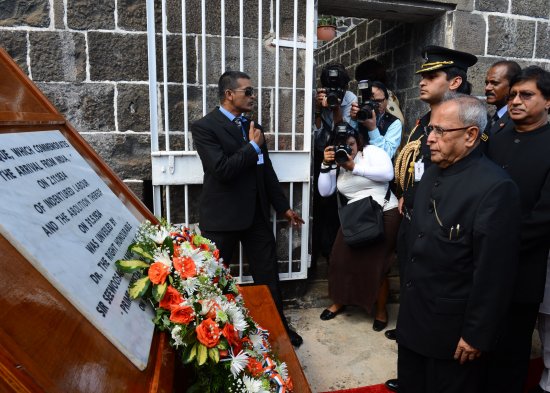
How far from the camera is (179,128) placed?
3.19m

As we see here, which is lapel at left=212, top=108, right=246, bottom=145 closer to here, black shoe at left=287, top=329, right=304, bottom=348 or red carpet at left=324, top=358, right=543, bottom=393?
black shoe at left=287, top=329, right=304, bottom=348

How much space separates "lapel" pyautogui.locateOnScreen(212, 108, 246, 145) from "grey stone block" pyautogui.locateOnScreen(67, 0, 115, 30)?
0.99m

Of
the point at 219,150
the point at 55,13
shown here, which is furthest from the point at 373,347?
the point at 55,13

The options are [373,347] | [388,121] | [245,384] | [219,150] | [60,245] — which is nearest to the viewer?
[60,245]

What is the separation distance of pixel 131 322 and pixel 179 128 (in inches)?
93.5

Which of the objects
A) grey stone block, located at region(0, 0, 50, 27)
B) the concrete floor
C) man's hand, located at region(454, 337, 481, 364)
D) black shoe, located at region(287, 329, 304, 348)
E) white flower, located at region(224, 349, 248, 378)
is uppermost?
grey stone block, located at region(0, 0, 50, 27)

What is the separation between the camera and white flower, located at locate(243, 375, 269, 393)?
1127 mm

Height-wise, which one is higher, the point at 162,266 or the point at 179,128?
the point at 179,128

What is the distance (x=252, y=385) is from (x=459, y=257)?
1.02 metres

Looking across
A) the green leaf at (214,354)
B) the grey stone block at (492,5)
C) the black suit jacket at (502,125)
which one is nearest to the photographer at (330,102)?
the black suit jacket at (502,125)

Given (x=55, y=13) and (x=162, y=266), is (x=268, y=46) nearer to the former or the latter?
(x=55, y=13)

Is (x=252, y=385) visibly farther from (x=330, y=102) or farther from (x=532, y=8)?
(x=532, y=8)

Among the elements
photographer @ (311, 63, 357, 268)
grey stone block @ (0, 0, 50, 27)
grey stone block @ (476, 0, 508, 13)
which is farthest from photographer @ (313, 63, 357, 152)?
grey stone block @ (0, 0, 50, 27)

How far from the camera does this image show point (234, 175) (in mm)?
2766
